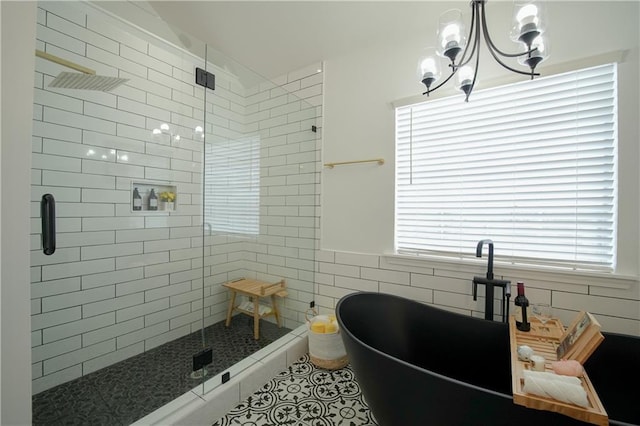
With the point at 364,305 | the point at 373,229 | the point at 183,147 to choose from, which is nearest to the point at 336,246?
the point at 373,229


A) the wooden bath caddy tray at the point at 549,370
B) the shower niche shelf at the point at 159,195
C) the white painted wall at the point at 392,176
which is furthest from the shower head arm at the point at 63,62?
the wooden bath caddy tray at the point at 549,370

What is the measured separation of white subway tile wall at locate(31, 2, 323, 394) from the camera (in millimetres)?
1632

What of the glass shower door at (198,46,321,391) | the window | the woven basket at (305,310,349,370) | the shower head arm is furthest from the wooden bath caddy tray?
the shower head arm

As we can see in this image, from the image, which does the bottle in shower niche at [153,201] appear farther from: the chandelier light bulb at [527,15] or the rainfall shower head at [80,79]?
the chandelier light bulb at [527,15]

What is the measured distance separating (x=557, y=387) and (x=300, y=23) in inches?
103

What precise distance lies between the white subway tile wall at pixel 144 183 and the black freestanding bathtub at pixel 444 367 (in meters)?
0.92

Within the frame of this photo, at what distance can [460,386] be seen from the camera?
3.37 feet

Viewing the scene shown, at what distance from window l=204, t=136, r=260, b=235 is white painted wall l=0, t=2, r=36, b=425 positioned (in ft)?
4.04

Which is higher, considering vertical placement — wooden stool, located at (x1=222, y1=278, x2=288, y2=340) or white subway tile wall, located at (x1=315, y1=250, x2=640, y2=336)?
white subway tile wall, located at (x1=315, y1=250, x2=640, y2=336)

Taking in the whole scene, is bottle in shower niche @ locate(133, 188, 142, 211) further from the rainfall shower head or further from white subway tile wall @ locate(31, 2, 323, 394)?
the rainfall shower head

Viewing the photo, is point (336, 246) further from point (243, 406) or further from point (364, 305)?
point (243, 406)

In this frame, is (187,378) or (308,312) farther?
(308,312)

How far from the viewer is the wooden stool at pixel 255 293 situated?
2.34 metres

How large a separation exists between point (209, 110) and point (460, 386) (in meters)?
2.44
